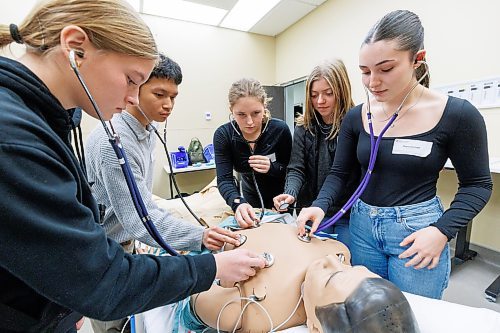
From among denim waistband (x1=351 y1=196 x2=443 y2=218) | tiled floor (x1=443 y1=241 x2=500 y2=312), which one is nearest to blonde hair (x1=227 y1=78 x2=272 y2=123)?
denim waistband (x1=351 y1=196 x2=443 y2=218)

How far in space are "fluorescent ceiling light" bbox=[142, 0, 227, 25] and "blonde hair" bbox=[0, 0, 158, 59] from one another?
3.46 meters

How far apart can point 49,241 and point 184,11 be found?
4016 millimetres

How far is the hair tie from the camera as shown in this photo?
50 centimetres

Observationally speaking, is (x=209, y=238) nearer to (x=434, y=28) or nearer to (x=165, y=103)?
(x=165, y=103)

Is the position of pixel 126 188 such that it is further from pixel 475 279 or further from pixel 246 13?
pixel 246 13

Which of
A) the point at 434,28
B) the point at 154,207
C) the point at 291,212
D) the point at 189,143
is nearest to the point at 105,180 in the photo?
the point at 154,207

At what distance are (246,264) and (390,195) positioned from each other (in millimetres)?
561

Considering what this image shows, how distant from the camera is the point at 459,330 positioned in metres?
0.73

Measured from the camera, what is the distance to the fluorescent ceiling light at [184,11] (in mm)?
3502

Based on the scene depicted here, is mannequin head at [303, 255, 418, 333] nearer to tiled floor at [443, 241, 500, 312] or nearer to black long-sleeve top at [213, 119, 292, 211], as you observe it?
black long-sleeve top at [213, 119, 292, 211]

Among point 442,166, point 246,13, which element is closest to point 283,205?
point 442,166

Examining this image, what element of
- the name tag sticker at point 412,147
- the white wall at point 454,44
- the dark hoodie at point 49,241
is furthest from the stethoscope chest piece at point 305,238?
the white wall at point 454,44

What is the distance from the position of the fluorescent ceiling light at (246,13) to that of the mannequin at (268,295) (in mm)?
3476

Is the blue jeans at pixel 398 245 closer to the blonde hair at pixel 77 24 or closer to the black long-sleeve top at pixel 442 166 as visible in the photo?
the black long-sleeve top at pixel 442 166
